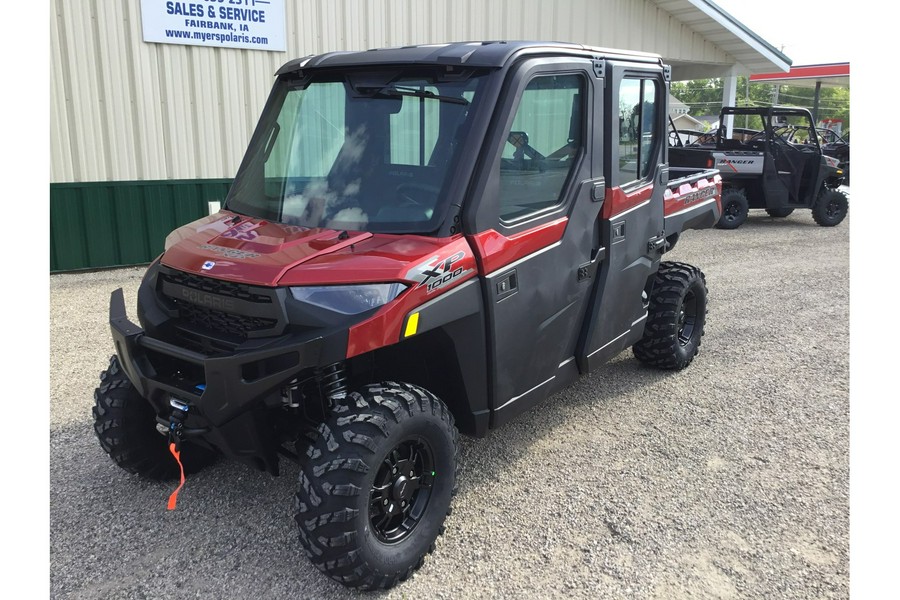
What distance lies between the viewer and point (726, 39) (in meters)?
12.9

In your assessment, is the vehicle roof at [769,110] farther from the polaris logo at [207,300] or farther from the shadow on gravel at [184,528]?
the polaris logo at [207,300]

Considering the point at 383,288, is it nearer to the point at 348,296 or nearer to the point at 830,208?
the point at 348,296

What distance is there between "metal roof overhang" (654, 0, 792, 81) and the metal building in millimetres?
4461

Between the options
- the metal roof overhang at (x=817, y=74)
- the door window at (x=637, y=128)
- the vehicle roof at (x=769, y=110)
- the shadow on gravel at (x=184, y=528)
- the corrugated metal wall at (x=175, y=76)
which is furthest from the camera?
the metal roof overhang at (x=817, y=74)

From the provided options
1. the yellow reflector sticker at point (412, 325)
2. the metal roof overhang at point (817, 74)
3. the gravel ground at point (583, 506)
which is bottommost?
the gravel ground at point (583, 506)

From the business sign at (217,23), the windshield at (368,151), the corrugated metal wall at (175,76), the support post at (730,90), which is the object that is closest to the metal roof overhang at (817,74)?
the support post at (730,90)

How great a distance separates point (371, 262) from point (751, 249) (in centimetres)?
933

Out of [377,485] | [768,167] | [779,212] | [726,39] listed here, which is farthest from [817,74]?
[377,485]

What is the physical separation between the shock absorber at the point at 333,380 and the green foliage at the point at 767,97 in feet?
262

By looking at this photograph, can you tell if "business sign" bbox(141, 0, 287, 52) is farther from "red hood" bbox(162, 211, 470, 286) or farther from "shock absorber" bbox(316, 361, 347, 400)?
"shock absorber" bbox(316, 361, 347, 400)

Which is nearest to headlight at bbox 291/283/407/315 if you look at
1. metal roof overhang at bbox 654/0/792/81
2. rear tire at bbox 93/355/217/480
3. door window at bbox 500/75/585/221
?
door window at bbox 500/75/585/221

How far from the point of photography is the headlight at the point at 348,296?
109 inches

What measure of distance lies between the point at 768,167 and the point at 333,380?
1152cm

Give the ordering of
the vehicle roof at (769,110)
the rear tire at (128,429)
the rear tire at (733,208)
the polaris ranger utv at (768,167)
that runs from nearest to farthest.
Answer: the rear tire at (128,429)
the vehicle roof at (769,110)
the polaris ranger utv at (768,167)
the rear tire at (733,208)
